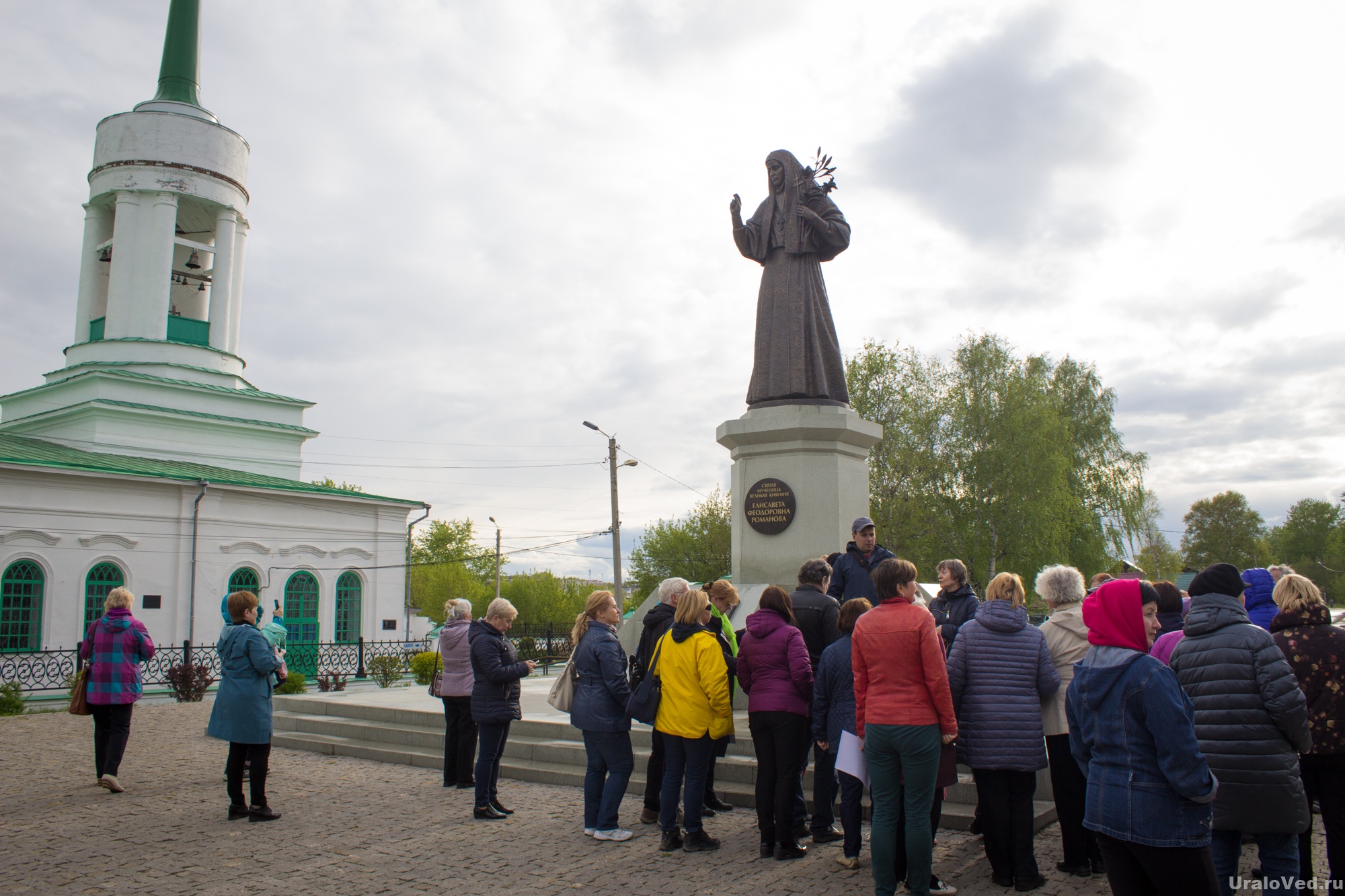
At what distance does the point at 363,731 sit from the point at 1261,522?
76044 millimetres

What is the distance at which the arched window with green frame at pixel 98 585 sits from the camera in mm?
23422

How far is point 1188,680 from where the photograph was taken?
4.39m

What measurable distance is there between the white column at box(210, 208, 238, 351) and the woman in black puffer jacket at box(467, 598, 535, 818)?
2792 centimetres

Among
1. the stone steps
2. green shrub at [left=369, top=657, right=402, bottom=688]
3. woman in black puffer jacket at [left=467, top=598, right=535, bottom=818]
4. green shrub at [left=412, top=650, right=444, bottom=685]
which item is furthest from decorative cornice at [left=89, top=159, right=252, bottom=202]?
woman in black puffer jacket at [left=467, top=598, right=535, bottom=818]

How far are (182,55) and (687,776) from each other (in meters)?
34.6

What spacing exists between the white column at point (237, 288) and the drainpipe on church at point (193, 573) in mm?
8063

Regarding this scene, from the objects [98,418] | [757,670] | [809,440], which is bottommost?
[757,670]

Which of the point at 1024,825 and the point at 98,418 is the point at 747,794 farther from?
the point at 98,418

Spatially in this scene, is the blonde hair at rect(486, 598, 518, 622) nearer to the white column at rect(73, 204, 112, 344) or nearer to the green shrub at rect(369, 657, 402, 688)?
the green shrub at rect(369, 657, 402, 688)

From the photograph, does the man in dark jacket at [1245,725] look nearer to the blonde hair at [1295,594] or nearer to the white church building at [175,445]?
the blonde hair at [1295,594]

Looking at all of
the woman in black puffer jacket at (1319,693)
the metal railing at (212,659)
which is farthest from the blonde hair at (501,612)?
the metal railing at (212,659)

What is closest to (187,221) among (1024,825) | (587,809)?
(587,809)

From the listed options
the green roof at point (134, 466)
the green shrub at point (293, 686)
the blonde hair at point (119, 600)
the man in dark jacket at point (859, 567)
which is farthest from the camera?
the green roof at point (134, 466)

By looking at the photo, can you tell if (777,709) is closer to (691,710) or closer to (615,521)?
(691,710)
